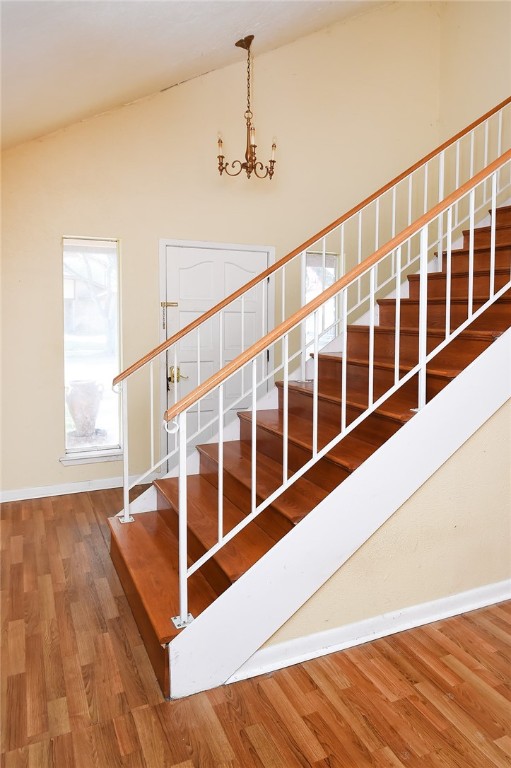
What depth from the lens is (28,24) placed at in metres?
2.16

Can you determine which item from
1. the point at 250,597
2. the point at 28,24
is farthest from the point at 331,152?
the point at 250,597

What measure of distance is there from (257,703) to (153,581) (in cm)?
70

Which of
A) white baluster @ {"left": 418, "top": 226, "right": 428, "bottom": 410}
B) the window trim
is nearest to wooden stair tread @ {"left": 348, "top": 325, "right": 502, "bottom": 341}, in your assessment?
white baluster @ {"left": 418, "top": 226, "right": 428, "bottom": 410}

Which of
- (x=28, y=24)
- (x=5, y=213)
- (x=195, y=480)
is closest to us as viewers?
(x=28, y=24)

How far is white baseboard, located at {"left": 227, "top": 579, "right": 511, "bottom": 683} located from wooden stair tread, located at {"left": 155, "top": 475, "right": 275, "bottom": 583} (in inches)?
13.9

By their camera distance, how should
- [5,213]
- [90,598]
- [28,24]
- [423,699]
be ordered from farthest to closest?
1. [5,213]
2. [90,598]
3. [28,24]
4. [423,699]

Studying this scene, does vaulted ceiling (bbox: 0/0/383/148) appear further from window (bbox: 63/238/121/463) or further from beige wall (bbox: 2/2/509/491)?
window (bbox: 63/238/121/463)

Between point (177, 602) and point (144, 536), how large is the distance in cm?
74

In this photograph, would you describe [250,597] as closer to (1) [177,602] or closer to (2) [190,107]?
(1) [177,602]

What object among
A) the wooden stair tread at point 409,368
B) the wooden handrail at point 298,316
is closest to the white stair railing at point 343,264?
the wooden stair tread at point 409,368

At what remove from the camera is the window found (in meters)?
4.26

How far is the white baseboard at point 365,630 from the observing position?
7.02 feet

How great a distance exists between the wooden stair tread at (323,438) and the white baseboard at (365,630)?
2.29 feet

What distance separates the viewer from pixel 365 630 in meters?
2.32
